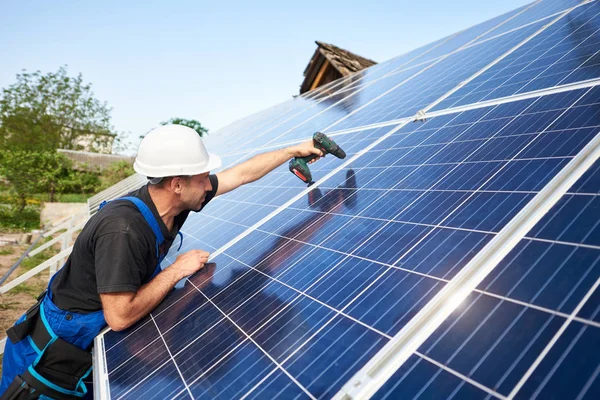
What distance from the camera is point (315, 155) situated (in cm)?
439

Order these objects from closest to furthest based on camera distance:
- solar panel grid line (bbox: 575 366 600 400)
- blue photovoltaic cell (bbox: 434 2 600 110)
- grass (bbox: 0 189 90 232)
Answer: solar panel grid line (bbox: 575 366 600 400) → blue photovoltaic cell (bbox: 434 2 600 110) → grass (bbox: 0 189 90 232)

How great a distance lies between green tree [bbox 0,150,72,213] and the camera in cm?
3478

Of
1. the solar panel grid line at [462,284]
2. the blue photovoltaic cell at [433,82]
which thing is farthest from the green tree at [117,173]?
the solar panel grid line at [462,284]

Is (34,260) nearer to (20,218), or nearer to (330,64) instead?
(330,64)

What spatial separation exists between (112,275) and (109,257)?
0.14 m

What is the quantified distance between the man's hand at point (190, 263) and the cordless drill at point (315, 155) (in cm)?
135

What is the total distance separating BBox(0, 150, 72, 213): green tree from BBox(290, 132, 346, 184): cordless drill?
35.8 metres

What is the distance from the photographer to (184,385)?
7.10 ft

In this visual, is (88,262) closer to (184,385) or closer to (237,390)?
(184,385)

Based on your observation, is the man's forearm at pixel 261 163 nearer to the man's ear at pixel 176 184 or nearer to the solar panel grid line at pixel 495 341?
the man's ear at pixel 176 184

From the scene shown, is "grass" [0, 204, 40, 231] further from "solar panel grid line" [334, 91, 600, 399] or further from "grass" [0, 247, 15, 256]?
"solar panel grid line" [334, 91, 600, 399]

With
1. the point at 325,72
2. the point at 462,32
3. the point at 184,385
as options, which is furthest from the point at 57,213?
the point at 184,385

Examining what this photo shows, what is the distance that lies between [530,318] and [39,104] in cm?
6815

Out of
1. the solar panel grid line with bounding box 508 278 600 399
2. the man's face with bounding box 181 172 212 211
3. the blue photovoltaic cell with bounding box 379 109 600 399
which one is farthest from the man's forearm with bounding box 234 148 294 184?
the solar panel grid line with bounding box 508 278 600 399
